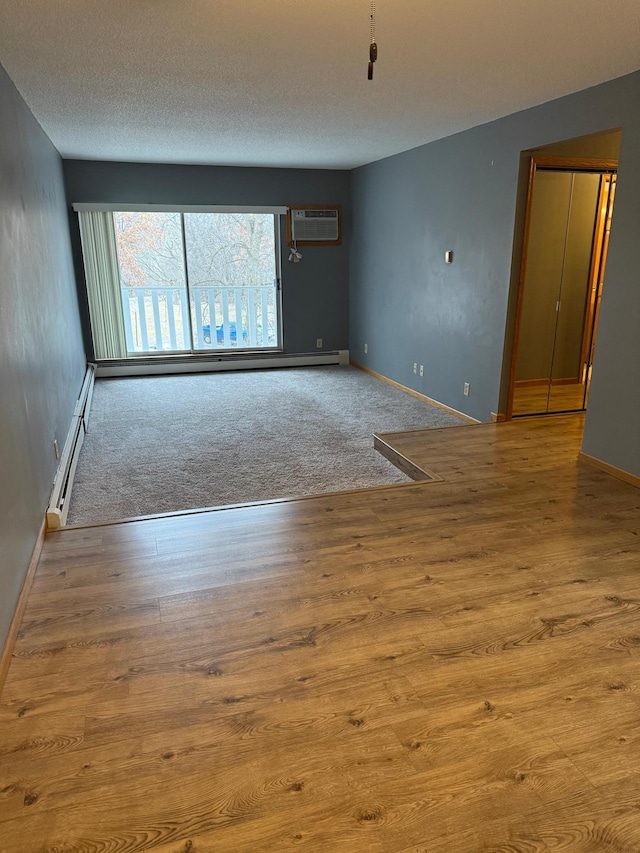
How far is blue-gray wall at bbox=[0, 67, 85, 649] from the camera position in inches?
91.7

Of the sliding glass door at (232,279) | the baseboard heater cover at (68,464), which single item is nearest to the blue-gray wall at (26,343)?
the baseboard heater cover at (68,464)

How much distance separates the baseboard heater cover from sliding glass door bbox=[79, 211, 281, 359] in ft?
4.82

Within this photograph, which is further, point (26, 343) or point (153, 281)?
point (153, 281)

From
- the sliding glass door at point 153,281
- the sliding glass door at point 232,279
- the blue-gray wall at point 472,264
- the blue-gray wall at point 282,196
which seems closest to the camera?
the blue-gray wall at point 472,264

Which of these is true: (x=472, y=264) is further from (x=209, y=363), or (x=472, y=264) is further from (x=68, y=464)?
(x=209, y=363)

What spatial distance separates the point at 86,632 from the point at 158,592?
0.33 m

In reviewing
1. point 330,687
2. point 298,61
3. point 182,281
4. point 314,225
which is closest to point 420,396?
point 314,225

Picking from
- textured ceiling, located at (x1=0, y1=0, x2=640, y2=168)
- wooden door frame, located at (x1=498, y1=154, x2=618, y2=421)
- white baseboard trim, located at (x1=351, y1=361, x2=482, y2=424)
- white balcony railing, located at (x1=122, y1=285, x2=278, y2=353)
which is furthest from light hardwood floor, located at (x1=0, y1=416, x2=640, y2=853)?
white balcony railing, located at (x1=122, y1=285, x2=278, y2=353)

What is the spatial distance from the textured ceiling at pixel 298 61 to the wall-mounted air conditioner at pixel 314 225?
7.90ft

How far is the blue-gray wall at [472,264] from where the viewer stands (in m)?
3.45

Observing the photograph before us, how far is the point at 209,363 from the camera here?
743 cm

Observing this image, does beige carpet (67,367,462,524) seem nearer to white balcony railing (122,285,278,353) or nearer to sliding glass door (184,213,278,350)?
white balcony railing (122,285,278,353)

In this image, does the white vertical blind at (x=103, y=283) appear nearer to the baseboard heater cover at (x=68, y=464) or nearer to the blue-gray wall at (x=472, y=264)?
the baseboard heater cover at (x=68, y=464)

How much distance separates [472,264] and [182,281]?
3901 mm
